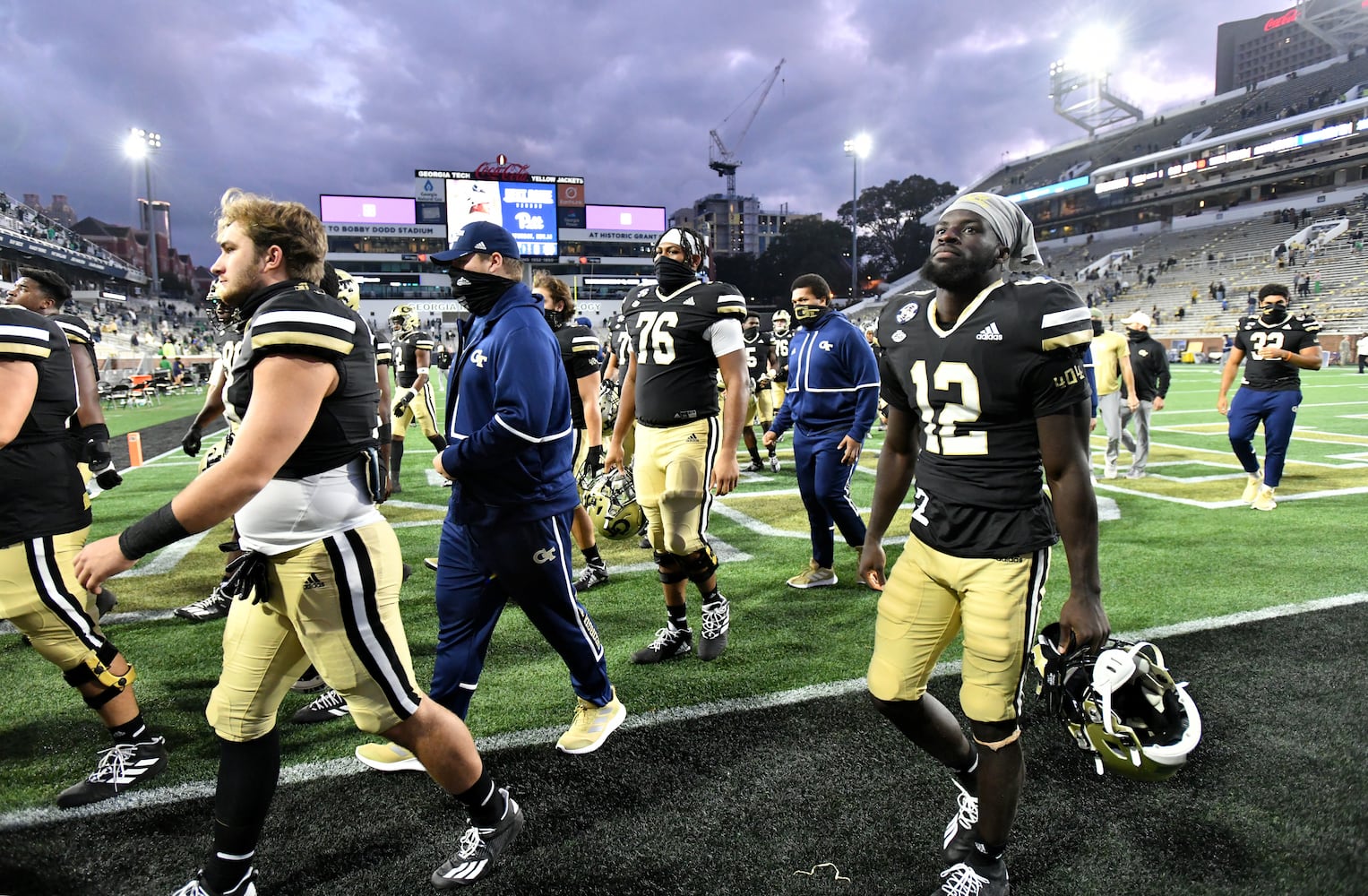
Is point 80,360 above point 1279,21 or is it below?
below

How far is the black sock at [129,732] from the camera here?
3207 millimetres

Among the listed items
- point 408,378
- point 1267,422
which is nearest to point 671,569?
point 408,378

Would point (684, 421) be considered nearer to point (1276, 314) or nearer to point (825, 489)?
point (825, 489)

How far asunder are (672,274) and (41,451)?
3116 mm

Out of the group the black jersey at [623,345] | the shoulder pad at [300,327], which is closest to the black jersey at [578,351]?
the black jersey at [623,345]

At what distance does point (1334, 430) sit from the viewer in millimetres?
13320

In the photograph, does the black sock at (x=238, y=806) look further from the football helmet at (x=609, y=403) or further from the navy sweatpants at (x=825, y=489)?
the football helmet at (x=609, y=403)

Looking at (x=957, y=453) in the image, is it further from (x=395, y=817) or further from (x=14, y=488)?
(x=14, y=488)

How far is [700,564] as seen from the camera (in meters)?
4.31

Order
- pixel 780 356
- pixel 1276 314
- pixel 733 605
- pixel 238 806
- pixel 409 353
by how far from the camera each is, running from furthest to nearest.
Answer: pixel 780 356, pixel 409 353, pixel 1276 314, pixel 733 605, pixel 238 806

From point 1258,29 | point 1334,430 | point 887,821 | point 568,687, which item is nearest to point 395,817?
point 568,687

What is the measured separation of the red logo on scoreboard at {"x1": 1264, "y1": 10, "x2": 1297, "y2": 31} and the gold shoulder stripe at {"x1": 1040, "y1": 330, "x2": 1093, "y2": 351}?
96.9 metres

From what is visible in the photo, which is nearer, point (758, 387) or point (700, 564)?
point (700, 564)

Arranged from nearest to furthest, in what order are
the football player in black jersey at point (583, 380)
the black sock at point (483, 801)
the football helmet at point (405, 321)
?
the black sock at point (483, 801), the football player in black jersey at point (583, 380), the football helmet at point (405, 321)
